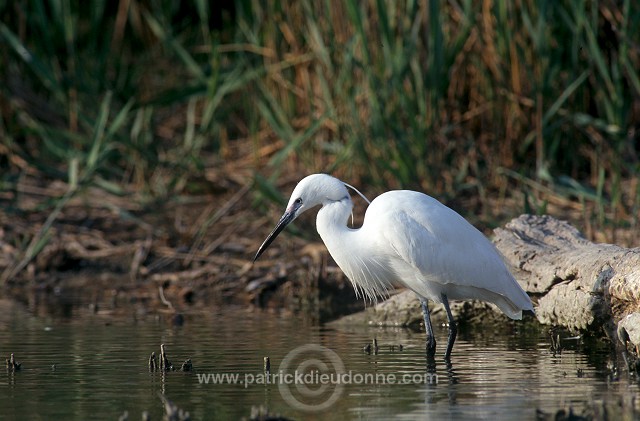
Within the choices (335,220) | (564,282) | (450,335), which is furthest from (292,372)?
(564,282)

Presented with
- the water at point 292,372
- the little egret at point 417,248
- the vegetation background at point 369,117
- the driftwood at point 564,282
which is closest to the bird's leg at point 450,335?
the little egret at point 417,248

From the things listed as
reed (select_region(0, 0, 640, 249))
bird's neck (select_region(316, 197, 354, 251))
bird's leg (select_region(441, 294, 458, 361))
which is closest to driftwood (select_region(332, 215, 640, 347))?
bird's leg (select_region(441, 294, 458, 361))

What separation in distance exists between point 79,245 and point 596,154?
436 cm

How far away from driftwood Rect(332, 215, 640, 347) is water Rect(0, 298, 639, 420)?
17 cm

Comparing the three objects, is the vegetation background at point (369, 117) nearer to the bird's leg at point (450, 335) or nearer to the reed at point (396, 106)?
the reed at point (396, 106)

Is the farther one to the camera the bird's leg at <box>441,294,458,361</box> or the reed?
the reed

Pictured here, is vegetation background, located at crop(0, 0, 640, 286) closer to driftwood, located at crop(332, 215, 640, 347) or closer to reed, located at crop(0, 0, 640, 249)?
reed, located at crop(0, 0, 640, 249)

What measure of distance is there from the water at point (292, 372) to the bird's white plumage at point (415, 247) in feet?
1.10

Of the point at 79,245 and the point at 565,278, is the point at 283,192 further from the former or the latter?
the point at 565,278

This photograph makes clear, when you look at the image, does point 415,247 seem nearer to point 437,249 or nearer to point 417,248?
point 417,248

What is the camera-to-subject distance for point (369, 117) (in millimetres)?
8859

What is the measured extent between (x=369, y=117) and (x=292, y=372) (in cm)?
407

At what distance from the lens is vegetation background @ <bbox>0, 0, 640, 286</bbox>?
8.60 m

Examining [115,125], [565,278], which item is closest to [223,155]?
[115,125]
